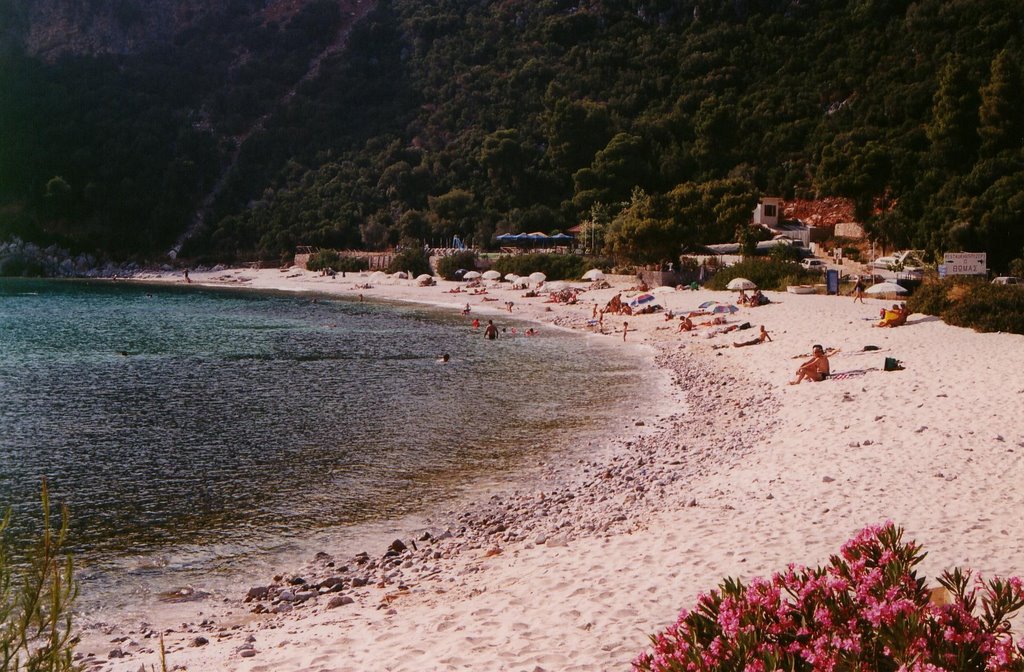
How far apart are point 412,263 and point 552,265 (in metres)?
16.6

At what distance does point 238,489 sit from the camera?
12469 mm

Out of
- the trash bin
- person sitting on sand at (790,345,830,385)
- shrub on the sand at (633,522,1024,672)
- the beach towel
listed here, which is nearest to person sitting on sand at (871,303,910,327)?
the beach towel

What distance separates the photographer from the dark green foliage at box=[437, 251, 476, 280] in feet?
211

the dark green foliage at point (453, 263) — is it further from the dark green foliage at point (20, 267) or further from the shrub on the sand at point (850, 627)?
the shrub on the sand at point (850, 627)

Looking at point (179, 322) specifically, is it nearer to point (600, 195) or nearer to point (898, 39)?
point (600, 195)

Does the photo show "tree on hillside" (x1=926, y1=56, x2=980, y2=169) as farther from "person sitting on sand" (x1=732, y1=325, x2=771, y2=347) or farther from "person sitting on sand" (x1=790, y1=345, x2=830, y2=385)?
"person sitting on sand" (x1=790, y1=345, x2=830, y2=385)

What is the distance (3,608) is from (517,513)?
732 centimetres

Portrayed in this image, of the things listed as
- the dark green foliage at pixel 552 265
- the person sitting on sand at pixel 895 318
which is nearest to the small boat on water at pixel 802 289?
the person sitting on sand at pixel 895 318

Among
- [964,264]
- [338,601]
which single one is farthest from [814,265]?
[338,601]

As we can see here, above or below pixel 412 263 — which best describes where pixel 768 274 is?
below

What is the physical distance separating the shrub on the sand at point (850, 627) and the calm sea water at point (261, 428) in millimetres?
6905

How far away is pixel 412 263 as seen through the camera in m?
68.4

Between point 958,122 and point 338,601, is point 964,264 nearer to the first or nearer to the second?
point 958,122

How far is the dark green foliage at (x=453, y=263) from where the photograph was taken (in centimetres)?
6425
